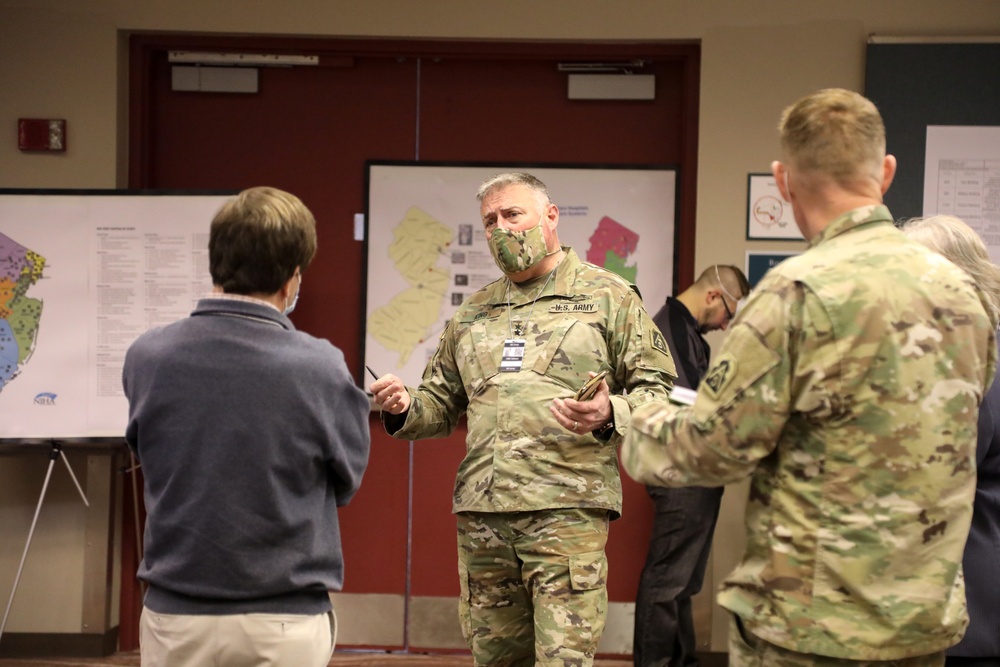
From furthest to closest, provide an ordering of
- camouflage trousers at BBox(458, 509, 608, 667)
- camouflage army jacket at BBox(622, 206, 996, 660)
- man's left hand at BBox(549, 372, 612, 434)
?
camouflage trousers at BBox(458, 509, 608, 667), man's left hand at BBox(549, 372, 612, 434), camouflage army jacket at BBox(622, 206, 996, 660)

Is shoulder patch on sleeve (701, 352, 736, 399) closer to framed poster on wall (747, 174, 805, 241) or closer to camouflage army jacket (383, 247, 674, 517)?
camouflage army jacket (383, 247, 674, 517)

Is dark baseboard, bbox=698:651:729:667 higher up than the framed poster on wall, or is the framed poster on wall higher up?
the framed poster on wall

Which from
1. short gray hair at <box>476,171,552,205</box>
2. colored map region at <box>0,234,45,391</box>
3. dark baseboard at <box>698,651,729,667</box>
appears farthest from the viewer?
dark baseboard at <box>698,651,729,667</box>

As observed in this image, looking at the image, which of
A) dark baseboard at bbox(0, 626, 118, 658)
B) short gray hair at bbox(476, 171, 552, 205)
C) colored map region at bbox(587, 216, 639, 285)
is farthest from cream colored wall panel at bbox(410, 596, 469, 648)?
short gray hair at bbox(476, 171, 552, 205)

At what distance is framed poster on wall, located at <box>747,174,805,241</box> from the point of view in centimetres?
401

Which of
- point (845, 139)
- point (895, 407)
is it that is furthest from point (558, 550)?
point (845, 139)

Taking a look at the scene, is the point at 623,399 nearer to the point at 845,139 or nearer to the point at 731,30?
the point at 845,139

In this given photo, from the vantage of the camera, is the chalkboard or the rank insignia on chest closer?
the rank insignia on chest

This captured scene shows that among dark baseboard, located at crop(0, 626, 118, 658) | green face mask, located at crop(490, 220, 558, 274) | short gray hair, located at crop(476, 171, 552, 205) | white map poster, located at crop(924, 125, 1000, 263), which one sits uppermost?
white map poster, located at crop(924, 125, 1000, 263)

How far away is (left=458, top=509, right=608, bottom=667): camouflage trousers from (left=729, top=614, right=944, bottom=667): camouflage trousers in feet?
2.55

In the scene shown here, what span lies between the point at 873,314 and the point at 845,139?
0.28 metres

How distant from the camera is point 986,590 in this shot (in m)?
1.94

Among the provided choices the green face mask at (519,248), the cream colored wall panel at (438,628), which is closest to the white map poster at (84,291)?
the cream colored wall panel at (438,628)

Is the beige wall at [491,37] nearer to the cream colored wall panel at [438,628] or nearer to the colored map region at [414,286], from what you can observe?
the colored map region at [414,286]
